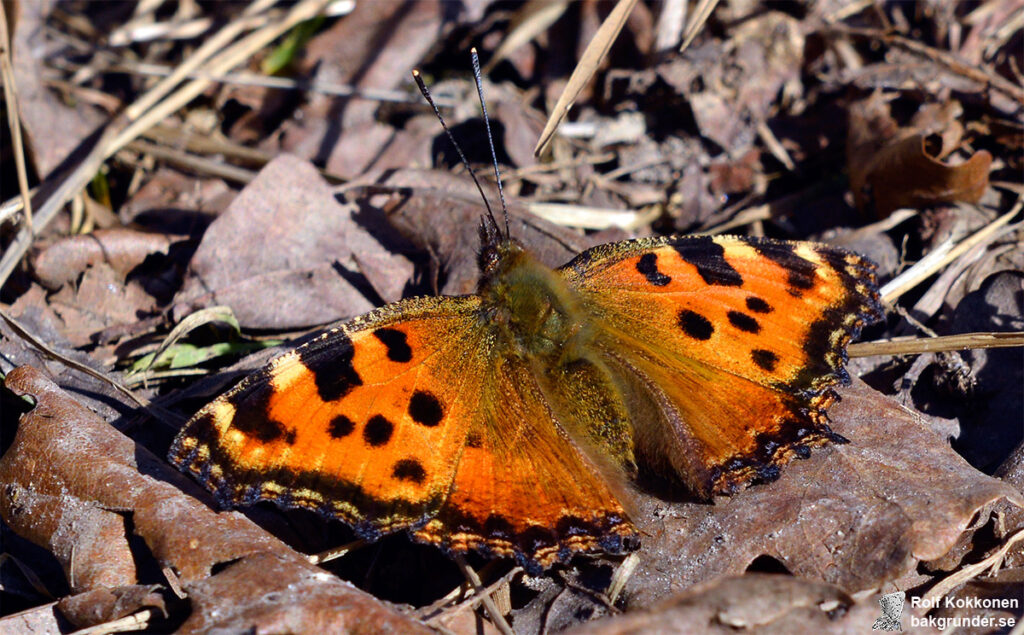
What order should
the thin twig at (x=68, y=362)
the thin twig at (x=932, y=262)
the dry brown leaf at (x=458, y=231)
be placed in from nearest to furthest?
1. the thin twig at (x=68, y=362)
2. the thin twig at (x=932, y=262)
3. the dry brown leaf at (x=458, y=231)

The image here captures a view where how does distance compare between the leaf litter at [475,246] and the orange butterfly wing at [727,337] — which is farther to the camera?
the orange butterfly wing at [727,337]

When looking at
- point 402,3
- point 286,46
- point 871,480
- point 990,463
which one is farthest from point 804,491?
point 286,46

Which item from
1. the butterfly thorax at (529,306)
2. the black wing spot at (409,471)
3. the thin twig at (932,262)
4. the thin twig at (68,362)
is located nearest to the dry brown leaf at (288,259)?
the thin twig at (68,362)

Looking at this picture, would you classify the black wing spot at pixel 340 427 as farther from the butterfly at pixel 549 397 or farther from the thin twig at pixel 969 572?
the thin twig at pixel 969 572

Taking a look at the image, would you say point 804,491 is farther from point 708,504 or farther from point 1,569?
point 1,569

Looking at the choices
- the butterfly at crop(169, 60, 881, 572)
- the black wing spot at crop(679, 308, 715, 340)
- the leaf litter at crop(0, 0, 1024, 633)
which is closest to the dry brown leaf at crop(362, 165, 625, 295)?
the leaf litter at crop(0, 0, 1024, 633)

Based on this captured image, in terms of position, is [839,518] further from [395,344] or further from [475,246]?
[475,246]

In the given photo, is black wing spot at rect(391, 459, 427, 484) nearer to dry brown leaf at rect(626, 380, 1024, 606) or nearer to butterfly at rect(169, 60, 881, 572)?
butterfly at rect(169, 60, 881, 572)
